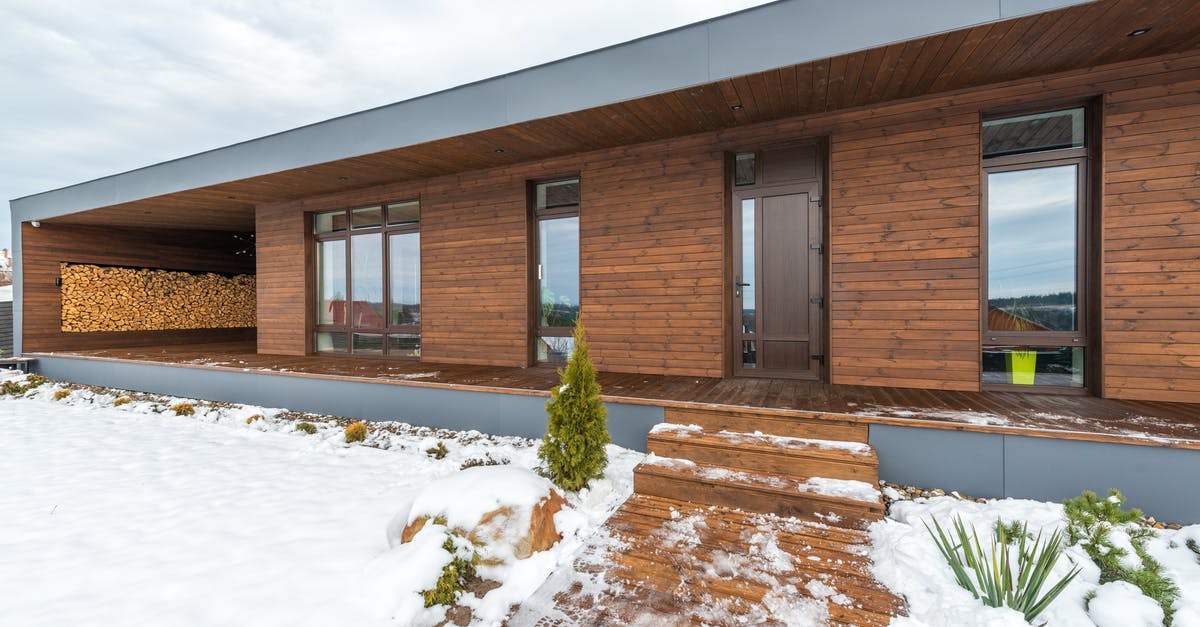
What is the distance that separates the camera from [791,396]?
3.54 metres

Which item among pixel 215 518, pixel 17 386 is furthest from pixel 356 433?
pixel 17 386

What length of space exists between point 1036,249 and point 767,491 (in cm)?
319

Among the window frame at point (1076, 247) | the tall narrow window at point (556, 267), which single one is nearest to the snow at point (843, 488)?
the window frame at point (1076, 247)

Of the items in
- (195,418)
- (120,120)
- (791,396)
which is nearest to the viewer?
(791,396)

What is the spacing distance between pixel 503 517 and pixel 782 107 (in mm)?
3784

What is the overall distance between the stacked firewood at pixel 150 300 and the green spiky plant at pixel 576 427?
10.7m

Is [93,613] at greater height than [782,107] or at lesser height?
lesser

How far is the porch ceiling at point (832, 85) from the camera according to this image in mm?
2805

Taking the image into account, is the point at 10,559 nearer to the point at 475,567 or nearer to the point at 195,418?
the point at 475,567

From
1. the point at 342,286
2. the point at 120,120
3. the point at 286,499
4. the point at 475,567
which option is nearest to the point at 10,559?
the point at 286,499

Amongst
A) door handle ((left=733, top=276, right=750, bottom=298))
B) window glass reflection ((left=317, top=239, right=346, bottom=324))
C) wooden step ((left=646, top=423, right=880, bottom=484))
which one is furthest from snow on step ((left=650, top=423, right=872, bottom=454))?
window glass reflection ((left=317, top=239, right=346, bottom=324))

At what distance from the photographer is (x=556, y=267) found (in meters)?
5.46

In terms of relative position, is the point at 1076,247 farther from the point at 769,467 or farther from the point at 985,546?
the point at 769,467

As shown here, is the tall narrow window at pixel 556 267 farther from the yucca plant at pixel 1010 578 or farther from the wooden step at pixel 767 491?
the yucca plant at pixel 1010 578
